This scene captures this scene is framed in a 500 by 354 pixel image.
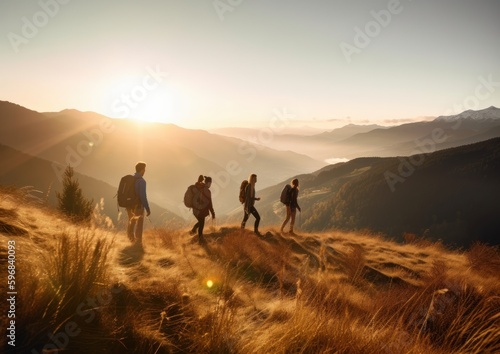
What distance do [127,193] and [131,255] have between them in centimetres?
253

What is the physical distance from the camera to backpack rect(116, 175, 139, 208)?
26.4 ft

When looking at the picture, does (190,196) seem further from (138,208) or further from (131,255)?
(131,255)

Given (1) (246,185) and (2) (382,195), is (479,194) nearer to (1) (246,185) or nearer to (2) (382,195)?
(2) (382,195)

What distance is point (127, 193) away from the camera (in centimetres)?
808

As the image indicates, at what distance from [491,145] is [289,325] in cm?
→ 19799

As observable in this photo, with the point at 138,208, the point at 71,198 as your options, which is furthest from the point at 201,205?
the point at 71,198

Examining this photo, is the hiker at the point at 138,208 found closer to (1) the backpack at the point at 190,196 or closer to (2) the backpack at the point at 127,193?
(2) the backpack at the point at 127,193

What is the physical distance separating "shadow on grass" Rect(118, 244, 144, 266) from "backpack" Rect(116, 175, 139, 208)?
1.36m

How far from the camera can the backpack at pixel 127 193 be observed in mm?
8047

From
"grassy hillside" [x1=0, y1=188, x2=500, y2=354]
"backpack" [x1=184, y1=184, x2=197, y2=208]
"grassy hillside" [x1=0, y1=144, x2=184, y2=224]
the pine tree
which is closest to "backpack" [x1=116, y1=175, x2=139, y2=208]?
"backpack" [x1=184, y1=184, x2=197, y2=208]

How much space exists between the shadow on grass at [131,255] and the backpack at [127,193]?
4.45 ft

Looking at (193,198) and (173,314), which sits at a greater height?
(193,198)

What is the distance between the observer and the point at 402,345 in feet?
8.24

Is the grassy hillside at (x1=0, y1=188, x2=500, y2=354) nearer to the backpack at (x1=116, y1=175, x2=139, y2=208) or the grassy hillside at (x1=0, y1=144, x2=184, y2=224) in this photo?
the backpack at (x1=116, y1=175, x2=139, y2=208)
